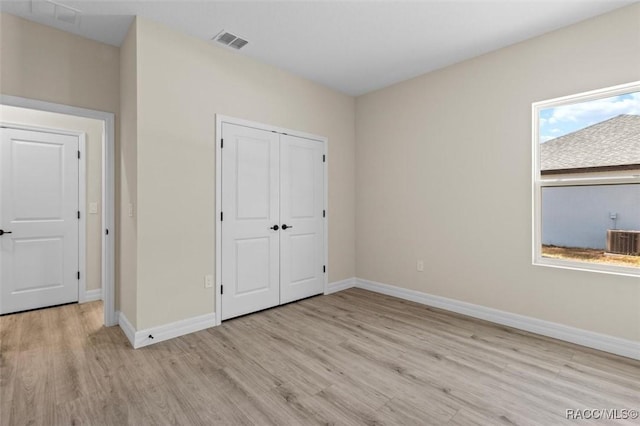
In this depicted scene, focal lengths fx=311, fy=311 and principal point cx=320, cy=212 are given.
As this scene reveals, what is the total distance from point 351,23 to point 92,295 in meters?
4.42

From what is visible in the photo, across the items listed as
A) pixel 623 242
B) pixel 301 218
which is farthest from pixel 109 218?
pixel 623 242

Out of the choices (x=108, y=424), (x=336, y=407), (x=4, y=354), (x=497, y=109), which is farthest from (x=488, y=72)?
(x=4, y=354)

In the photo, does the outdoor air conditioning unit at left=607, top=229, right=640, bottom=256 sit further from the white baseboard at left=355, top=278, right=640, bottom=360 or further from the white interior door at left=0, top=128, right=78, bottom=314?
the white interior door at left=0, top=128, right=78, bottom=314

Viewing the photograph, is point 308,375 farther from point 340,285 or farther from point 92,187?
point 92,187

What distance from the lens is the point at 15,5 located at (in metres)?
2.50

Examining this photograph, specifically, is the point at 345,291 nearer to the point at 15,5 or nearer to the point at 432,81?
the point at 432,81

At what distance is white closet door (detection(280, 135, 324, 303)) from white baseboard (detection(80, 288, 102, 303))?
2.44 metres

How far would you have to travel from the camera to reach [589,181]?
110 inches

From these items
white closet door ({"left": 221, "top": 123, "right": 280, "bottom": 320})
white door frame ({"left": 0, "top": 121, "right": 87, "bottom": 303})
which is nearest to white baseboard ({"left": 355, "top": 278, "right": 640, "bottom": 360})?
white closet door ({"left": 221, "top": 123, "right": 280, "bottom": 320})

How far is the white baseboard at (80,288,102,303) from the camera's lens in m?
3.96

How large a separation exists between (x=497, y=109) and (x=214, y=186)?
3.03 metres

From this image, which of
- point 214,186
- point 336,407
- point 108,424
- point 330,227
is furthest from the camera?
point 330,227

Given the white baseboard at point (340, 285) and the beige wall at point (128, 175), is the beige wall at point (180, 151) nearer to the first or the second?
the beige wall at point (128, 175)

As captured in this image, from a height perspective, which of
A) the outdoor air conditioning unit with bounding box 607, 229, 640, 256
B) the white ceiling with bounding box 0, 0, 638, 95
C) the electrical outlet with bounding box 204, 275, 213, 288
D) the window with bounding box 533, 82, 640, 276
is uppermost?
the white ceiling with bounding box 0, 0, 638, 95
